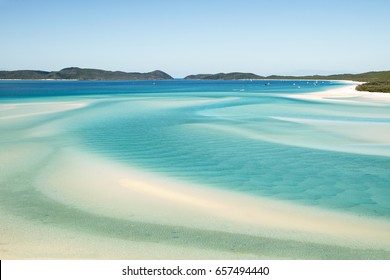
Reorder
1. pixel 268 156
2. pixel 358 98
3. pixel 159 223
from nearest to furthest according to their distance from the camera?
pixel 159 223, pixel 268 156, pixel 358 98

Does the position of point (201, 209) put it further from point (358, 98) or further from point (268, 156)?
point (358, 98)

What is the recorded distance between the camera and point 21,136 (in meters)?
17.3

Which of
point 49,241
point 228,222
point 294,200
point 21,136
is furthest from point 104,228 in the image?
point 21,136

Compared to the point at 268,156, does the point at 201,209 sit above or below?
below

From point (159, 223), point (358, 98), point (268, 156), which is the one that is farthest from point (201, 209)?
point (358, 98)

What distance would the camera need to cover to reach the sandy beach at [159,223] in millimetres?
6023

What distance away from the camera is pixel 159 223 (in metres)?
7.17

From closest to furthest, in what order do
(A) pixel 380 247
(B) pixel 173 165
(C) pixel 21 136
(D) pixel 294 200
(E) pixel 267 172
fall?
(A) pixel 380 247 < (D) pixel 294 200 < (E) pixel 267 172 < (B) pixel 173 165 < (C) pixel 21 136

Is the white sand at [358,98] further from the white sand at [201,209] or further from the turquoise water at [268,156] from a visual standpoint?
the white sand at [201,209]

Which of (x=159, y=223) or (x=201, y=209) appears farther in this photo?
(x=201, y=209)

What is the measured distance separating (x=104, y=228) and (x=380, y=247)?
4537 mm

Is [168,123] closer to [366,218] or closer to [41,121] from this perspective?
[41,121]

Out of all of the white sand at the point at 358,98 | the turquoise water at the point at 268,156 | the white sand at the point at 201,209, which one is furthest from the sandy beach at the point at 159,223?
the white sand at the point at 358,98

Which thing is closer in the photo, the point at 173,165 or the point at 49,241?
the point at 49,241
